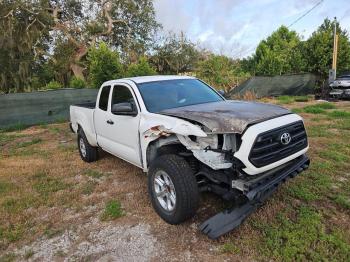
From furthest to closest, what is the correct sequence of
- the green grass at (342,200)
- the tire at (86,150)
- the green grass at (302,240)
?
the tire at (86,150) < the green grass at (342,200) < the green grass at (302,240)

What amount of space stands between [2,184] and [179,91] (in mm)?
3380

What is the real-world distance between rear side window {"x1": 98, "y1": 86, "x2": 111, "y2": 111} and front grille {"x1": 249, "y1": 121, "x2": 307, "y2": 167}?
2871 millimetres

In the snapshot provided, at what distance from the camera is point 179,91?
456 centimetres

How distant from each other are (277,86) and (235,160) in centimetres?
1453

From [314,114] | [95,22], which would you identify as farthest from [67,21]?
[314,114]

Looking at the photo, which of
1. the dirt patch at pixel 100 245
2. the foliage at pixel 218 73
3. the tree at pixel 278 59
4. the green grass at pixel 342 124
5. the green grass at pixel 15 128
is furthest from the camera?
the tree at pixel 278 59

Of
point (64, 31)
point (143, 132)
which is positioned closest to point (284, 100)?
point (143, 132)

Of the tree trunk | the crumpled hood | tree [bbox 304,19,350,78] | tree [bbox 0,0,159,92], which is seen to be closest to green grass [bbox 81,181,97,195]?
the crumpled hood

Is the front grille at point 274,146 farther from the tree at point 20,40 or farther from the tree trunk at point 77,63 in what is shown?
the tree trunk at point 77,63

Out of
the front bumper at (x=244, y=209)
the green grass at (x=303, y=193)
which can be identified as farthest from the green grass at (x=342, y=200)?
the front bumper at (x=244, y=209)

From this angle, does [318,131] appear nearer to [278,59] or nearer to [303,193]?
Result: [303,193]

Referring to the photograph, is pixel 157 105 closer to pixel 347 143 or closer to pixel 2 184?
pixel 2 184

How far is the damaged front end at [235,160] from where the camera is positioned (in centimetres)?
297

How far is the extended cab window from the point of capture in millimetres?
4478
